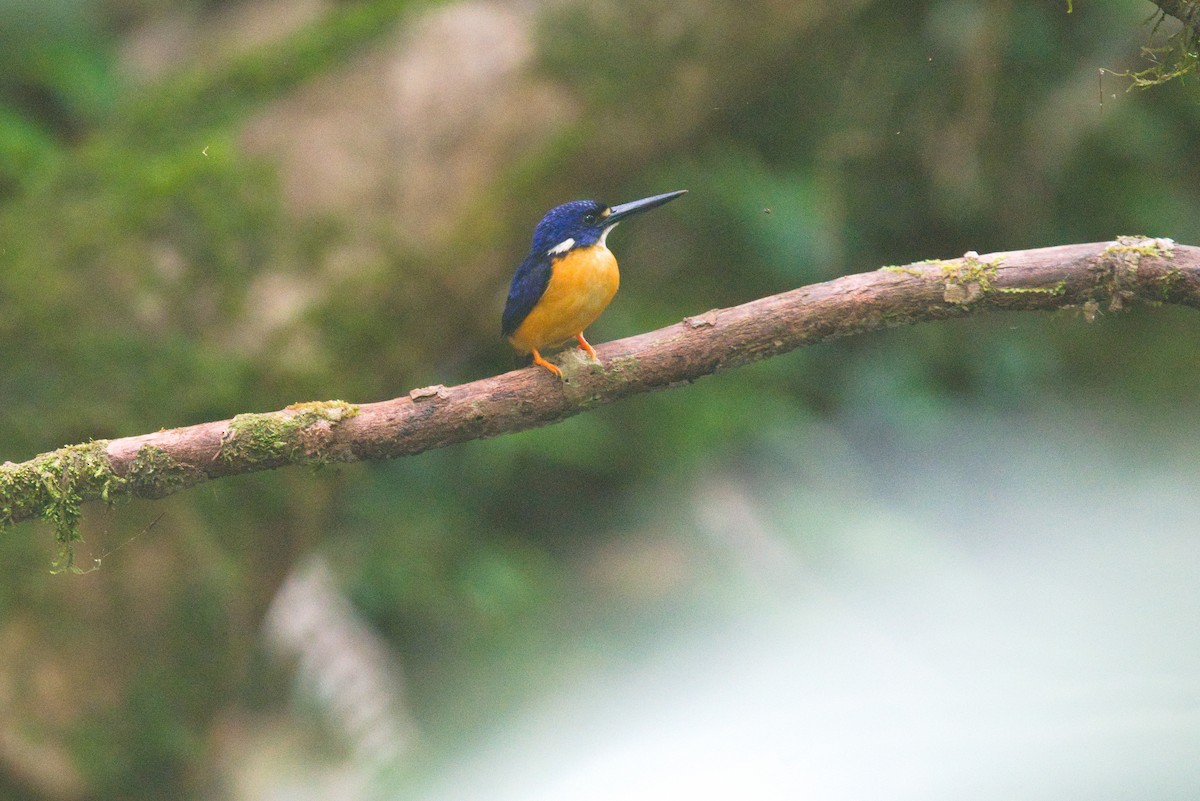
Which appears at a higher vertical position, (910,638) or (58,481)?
(58,481)

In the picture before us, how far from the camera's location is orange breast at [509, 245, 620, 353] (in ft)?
7.78

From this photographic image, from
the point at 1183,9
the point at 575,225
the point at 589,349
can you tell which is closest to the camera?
the point at 1183,9

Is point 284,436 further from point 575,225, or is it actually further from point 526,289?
point 575,225

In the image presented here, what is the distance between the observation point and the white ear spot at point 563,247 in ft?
8.02

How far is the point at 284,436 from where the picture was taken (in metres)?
2.11

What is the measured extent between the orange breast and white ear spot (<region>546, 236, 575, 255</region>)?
0.06 ft

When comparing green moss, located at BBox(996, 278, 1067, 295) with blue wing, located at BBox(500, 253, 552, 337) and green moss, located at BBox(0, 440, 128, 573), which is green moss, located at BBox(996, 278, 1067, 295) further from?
green moss, located at BBox(0, 440, 128, 573)

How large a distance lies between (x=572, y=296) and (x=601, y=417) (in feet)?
7.84

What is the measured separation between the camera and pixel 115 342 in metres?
3.68

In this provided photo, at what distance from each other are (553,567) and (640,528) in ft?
1.43

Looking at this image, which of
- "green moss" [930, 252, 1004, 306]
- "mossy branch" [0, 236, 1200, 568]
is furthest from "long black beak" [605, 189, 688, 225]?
"green moss" [930, 252, 1004, 306]

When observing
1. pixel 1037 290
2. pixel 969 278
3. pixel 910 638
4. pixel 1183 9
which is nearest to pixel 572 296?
pixel 969 278

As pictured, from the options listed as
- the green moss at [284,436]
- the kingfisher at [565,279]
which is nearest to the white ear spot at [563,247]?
the kingfisher at [565,279]

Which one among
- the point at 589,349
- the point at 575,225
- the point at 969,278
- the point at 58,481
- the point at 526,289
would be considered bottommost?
the point at 969,278
